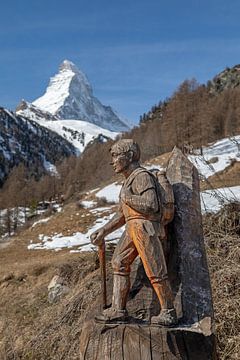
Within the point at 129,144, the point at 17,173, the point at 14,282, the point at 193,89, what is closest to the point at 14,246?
the point at 14,282

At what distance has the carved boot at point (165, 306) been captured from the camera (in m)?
2.79

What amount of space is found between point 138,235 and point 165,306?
45cm

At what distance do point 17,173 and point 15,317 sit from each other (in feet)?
421

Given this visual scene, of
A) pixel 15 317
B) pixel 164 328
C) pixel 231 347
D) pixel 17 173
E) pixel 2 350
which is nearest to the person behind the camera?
pixel 164 328

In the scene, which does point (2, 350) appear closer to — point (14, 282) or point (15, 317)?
point (15, 317)

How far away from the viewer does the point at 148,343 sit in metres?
2.74

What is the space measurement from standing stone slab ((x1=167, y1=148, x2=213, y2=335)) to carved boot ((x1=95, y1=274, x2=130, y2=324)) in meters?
0.35

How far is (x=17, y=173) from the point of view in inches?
5271

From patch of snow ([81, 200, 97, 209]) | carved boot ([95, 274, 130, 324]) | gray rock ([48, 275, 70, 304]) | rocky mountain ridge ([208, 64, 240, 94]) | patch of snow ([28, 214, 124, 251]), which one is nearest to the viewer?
carved boot ([95, 274, 130, 324])

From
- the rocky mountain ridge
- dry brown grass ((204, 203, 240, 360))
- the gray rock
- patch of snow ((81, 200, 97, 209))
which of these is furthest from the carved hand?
the rocky mountain ridge

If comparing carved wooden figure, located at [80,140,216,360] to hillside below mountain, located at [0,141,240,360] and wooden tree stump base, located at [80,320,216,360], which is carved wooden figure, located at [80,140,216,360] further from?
hillside below mountain, located at [0,141,240,360]

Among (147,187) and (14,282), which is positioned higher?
→ (147,187)

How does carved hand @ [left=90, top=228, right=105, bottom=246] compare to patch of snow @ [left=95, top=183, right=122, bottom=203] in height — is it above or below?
above

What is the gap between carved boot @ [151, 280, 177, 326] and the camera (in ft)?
9.15
